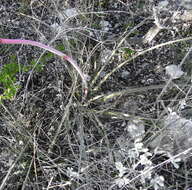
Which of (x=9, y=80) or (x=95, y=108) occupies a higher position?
(x=9, y=80)

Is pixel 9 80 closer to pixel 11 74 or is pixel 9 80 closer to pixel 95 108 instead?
pixel 11 74

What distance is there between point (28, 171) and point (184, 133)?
0.54 metres

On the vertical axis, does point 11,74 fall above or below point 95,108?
above

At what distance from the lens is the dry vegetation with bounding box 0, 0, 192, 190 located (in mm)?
1168

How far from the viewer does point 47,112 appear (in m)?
1.34

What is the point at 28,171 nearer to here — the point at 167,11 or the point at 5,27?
the point at 5,27

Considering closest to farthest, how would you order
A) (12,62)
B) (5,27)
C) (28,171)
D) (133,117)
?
(28,171) → (133,117) → (12,62) → (5,27)

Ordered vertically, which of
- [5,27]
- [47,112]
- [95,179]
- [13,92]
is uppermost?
[5,27]

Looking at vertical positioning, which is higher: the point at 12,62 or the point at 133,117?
the point at 12,62

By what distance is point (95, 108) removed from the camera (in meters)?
1.32

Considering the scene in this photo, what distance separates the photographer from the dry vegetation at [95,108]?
1.17 metres

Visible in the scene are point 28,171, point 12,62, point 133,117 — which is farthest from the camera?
point 12,62

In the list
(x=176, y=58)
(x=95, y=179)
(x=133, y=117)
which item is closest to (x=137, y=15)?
(x=176, y=58)

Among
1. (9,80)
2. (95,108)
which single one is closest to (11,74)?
(9,80)
